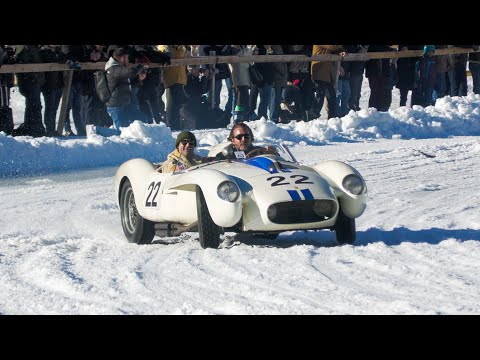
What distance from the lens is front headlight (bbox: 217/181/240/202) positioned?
35.9 feet

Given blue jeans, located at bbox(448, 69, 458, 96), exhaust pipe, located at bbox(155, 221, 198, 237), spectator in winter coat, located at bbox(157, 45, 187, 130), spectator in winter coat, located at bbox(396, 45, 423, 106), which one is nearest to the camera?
exhaust pipe, located at bbox(155, 221, 198, 237)

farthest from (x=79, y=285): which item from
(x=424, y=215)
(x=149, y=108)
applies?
(x=149, y=108)

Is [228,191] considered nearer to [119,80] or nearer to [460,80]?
[119,80]

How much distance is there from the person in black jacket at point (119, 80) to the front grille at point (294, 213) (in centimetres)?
954

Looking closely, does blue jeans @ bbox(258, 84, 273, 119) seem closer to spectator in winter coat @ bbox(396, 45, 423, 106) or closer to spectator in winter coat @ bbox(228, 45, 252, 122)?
spectator in winter coat @ bbox(228, 45, 252, 122)

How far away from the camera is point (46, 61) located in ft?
66.3

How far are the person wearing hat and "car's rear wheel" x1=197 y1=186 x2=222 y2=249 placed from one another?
4.70 feet

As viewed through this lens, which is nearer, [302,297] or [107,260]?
[302,297]

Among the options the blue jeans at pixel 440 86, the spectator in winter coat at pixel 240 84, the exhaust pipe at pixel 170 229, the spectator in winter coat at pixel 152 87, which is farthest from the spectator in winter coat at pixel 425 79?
the exhaust pipe at pixel 170 229

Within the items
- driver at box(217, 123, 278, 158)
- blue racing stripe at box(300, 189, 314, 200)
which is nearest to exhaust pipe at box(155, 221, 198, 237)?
driver at box(217, 123, 278, 158)

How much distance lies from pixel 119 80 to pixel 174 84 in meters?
2.76

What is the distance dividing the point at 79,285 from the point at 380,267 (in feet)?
8.20

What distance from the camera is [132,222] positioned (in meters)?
12.9
